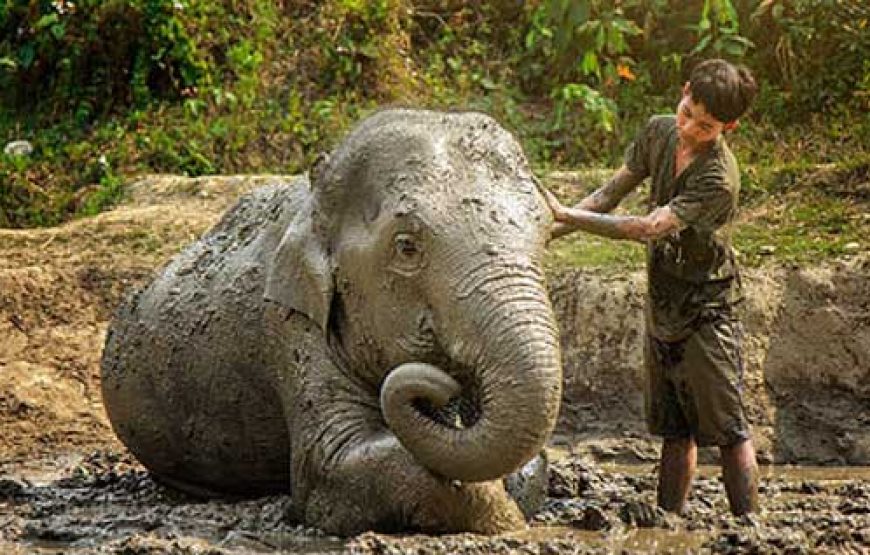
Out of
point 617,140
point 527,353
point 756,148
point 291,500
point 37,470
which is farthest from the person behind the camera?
point 617,140

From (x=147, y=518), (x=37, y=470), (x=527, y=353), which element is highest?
(x=527, y=353)

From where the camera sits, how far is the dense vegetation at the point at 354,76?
13227mm

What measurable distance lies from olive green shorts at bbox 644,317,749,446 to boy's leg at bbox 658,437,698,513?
0.16ft

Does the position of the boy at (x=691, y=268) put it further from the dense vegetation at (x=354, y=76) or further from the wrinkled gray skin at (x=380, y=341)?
the dense vegetation at (x=354, y=76)

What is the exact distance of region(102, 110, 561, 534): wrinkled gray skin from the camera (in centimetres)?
593

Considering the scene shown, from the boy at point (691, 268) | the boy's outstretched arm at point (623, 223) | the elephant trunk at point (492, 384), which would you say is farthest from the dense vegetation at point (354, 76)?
the elephant trunk at point (492, 384)

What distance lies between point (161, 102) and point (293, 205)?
756cm

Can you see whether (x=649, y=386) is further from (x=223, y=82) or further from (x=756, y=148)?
(x=223, y=82)

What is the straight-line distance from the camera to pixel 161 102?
14430 millimetres

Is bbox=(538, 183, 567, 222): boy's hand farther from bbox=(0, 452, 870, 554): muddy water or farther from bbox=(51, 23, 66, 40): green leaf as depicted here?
bbox=(51, 23, 66, 40): green leaf

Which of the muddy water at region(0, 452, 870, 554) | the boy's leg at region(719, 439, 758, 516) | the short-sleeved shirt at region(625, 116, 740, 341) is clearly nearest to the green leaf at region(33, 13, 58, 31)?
the muddy water at region(0, 452, 870, 554)

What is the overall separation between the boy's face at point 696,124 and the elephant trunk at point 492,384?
973 mm

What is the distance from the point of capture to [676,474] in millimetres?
6973

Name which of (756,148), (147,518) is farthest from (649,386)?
(756,148)
